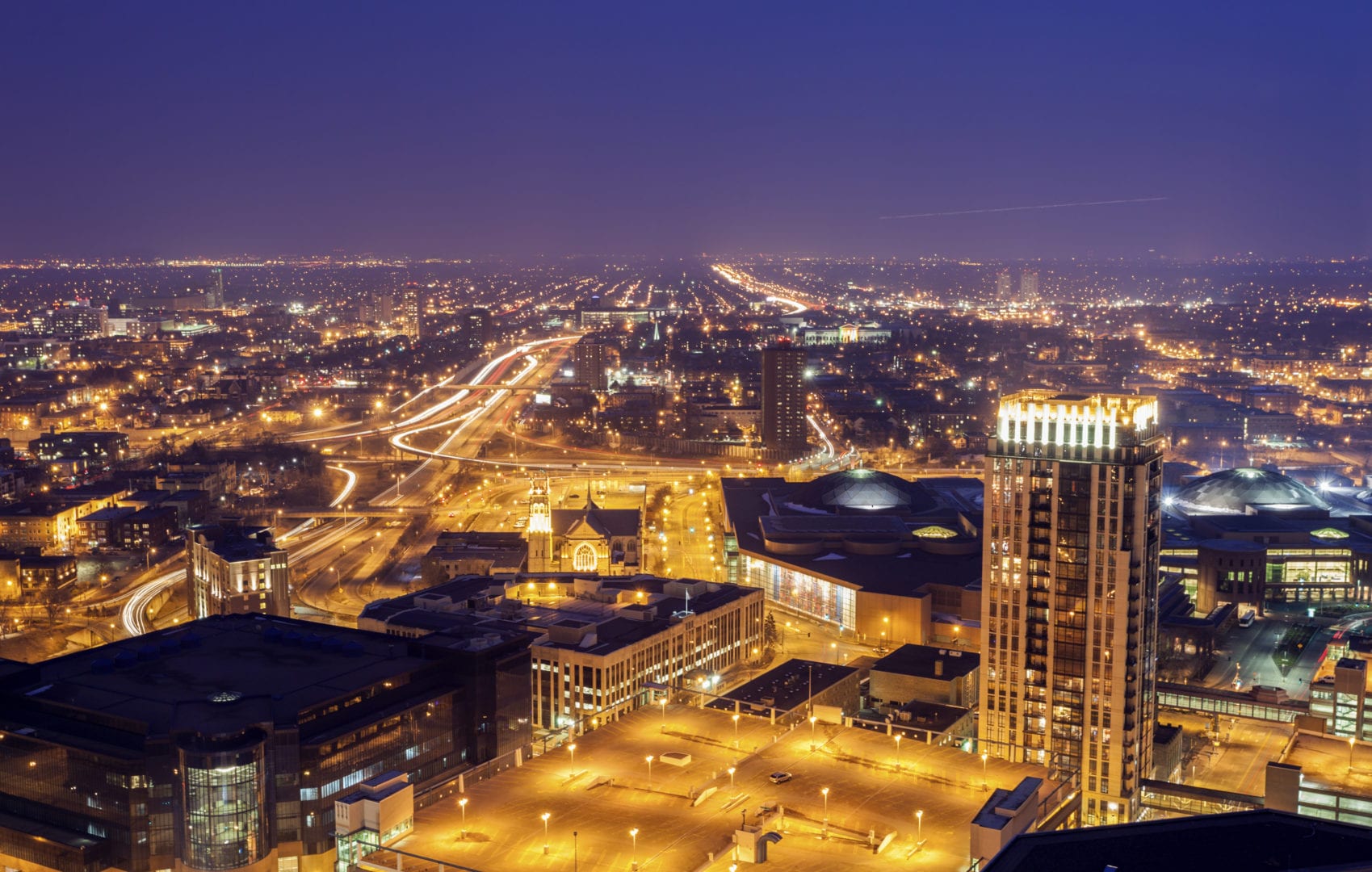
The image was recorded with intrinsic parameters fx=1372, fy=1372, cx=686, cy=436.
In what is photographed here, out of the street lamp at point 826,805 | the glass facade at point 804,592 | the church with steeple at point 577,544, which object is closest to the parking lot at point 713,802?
the street lamp at point 826,805

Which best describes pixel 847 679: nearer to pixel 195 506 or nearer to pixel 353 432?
pixel 195 506

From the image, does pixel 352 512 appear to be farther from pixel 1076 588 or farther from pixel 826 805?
pixel 826 805

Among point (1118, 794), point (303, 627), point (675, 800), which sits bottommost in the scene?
point (1118, 794)

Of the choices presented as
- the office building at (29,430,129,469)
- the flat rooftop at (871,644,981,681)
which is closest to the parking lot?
the flat rooftop at (871,644,981,681)

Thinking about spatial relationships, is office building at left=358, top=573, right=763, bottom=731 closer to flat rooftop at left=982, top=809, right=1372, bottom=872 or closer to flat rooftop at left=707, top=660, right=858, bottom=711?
flat rooftop at left=707, top=660, right=858, bottom=711

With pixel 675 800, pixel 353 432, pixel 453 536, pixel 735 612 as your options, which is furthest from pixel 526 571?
pixel 353 432

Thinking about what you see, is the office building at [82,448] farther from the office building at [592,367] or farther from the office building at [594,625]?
the office building at [592,367]

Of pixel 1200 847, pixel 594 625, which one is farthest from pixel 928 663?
pixel 1200 847
